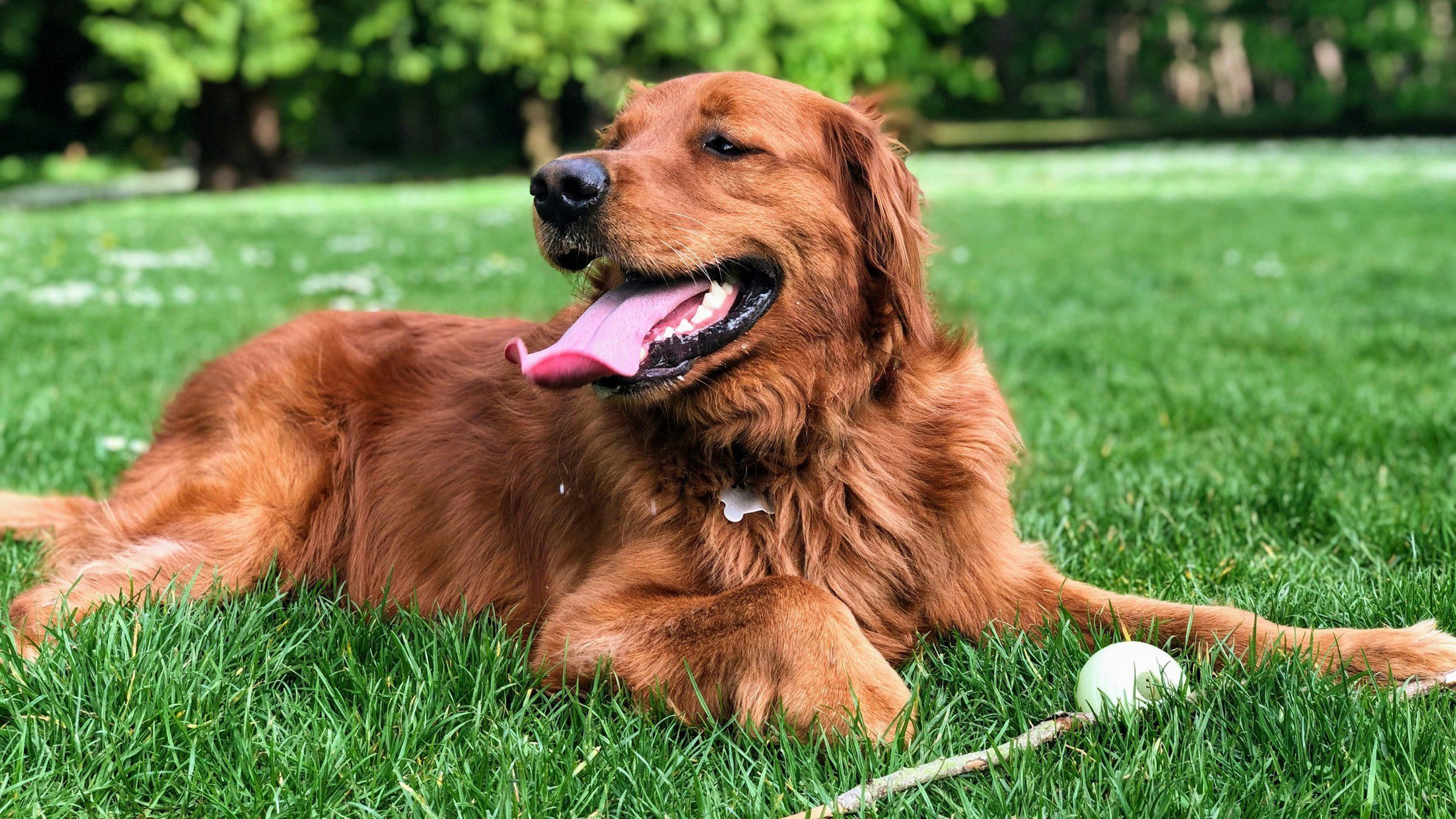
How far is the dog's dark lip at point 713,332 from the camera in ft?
8.11

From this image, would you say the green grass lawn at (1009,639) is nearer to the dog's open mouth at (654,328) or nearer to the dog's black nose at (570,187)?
the dog's open mouth at (654,328)

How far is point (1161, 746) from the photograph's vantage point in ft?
6.88

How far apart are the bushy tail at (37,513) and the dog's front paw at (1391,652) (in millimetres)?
3226

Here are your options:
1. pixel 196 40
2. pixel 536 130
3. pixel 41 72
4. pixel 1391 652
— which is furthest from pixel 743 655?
pixel 41 72

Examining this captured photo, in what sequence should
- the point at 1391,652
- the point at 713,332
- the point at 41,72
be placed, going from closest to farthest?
the point at 1391,652
the point at 713,332
the point at 41,72

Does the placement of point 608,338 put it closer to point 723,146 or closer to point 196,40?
point 723,146

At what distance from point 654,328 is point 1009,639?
3.34 ft

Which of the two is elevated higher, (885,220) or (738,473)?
(885,220)

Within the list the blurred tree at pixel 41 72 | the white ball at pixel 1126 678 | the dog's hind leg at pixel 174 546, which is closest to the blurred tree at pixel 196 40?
the blurred tree at pixel 41 72

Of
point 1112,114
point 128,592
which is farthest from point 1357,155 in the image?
point 128,592

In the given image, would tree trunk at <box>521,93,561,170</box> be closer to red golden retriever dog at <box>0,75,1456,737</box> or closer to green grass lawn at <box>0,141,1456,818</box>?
green grass lawn at <box>0,141,1456,818</box>

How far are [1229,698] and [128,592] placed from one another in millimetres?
2483

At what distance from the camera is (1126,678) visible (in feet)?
7.50

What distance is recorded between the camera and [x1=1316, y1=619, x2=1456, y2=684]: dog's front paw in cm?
242
